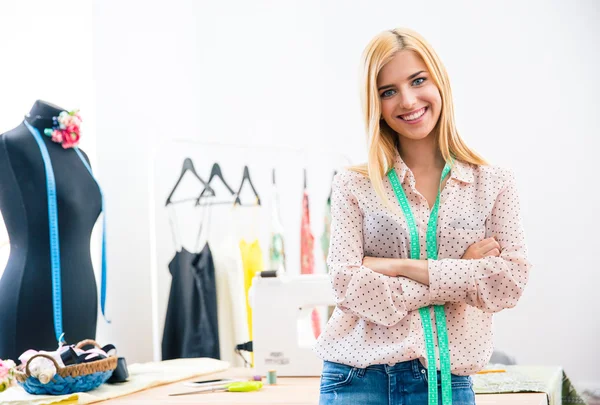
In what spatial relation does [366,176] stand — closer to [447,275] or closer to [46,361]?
[447,275]

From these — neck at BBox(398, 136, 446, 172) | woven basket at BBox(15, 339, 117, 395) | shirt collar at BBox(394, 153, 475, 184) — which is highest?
neck at BBox(398, 136, 446, 172)

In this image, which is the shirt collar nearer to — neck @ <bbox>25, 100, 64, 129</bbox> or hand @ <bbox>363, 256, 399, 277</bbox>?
hand @ <bbox>363, 256, 399, 277</bbox>

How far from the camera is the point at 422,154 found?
74.3 inches

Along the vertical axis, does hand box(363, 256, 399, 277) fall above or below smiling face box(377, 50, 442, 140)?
below

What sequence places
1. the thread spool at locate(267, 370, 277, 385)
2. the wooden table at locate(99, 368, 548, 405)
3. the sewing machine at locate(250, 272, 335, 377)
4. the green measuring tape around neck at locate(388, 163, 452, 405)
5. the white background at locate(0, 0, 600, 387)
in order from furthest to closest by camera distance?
the white background at locate(0, 0, 600, 387)
the sewing machine at locate(250, 272, 335, 377)
the thread spool at locate(267, 370, 277, 385)
the wooden table at locate(99, 368, 548, 405)
the green measuring tape around neck at locate(388, 163, 452, 405)

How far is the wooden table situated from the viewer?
223 cm

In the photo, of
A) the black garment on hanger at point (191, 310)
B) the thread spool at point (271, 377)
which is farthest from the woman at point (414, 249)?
the black garment on hanger at point (191, 310)

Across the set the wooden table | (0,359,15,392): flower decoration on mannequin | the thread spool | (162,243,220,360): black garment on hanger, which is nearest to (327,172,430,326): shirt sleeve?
the wooden table

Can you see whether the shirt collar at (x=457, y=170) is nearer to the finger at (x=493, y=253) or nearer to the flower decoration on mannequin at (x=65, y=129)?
the finger at (x=493, y=253)

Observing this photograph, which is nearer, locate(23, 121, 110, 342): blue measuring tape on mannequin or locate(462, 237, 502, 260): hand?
locate(462, 237, 502, 260): hand

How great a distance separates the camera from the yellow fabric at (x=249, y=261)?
3.95 metres

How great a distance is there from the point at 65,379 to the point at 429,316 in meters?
1.19

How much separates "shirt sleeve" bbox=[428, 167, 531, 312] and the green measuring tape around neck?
46 millimetres

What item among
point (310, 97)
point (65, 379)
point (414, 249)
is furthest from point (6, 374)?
point (310, 97)
